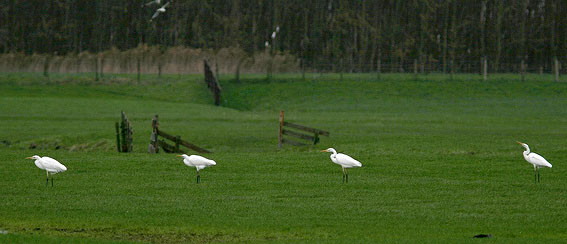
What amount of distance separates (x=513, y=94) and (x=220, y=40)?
57804mm

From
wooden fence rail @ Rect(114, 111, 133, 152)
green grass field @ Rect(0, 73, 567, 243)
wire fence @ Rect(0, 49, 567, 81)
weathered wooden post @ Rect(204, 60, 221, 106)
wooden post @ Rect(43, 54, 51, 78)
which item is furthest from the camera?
wire fence @ Rect(0, 49, 567, 81)

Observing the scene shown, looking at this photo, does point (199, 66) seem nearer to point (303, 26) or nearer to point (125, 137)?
point (303, 26)

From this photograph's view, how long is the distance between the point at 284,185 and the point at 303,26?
102353 millimetres

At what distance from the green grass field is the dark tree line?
193ft

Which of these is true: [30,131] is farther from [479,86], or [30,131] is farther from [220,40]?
[220,40]

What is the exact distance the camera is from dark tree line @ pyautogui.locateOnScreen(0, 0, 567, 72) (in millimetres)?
118062

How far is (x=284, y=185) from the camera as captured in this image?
25.4m

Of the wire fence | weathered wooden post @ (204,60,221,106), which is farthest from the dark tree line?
weathered wooden post @ (204,60,221,106)

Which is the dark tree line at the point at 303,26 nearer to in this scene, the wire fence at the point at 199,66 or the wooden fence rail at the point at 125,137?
the wire fence at the point at 199,66


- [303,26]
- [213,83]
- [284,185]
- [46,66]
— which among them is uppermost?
[303,26]

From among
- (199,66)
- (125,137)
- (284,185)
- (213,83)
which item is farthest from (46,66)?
(284,185)

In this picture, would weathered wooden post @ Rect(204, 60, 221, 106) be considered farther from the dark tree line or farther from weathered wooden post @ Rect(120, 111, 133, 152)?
the dark tree line

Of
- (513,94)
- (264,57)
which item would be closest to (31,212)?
(513,94)

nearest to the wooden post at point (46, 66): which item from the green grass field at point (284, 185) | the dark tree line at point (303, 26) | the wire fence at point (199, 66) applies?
the wire fence at point (199, 66)
